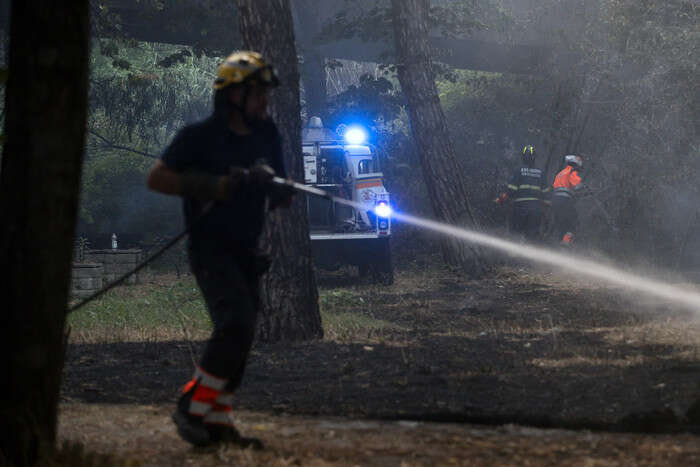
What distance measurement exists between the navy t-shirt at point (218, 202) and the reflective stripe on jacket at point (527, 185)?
577 inches

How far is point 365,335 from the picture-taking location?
31.9 ft

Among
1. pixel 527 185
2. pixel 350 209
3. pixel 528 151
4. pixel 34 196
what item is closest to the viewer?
pixel 34 196

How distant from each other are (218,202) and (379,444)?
142 centimetres

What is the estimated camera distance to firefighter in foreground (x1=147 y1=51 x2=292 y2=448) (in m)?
4.53

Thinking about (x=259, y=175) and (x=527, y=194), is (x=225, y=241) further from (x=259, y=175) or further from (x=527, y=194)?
(x=527, y=194)

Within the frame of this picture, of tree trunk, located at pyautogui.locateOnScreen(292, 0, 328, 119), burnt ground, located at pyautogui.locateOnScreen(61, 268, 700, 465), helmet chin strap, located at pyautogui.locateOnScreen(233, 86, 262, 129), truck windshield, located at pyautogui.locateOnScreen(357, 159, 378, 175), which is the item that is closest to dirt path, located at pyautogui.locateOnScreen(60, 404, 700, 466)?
burnt ground, located at pyautogui.locateOnScreen(61, 268, 700, 465)

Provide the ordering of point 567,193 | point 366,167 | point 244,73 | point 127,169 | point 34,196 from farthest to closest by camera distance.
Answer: point 127,169 < point 567,193 < point 366,167 < point 244,73 < point 34,196

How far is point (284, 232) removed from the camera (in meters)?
9.14

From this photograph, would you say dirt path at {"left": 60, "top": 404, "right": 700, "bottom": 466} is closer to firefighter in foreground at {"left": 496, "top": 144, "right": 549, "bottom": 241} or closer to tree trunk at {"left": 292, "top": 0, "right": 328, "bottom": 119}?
firefighter in foreground at {"left": 496, "top": 144, "right": 549, "bottom": 241}

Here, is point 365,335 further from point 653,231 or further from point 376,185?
point 653,231

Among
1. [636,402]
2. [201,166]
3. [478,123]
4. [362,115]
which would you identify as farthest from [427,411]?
[478,123]

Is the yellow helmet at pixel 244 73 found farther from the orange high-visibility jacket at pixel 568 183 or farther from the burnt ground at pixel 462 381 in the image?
the orange high-visibility jacket at pixel 568 183

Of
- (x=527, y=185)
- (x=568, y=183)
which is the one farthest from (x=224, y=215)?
(x=568, y=183)

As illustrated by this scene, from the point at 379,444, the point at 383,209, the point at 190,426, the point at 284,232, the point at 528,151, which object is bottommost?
the point at 379,444
